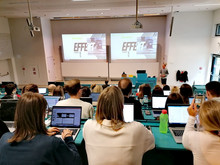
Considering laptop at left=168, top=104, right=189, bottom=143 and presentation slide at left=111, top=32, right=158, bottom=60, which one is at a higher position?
presentation slide at left=111, top=32, right=158, bottom=60

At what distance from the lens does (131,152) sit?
46.0 inches

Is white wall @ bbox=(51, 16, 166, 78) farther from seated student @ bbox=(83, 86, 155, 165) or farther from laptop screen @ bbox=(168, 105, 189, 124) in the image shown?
seated student @ bbox=(83, 86, 155, 165)

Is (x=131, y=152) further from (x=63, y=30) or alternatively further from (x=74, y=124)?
(x=63, y=30)

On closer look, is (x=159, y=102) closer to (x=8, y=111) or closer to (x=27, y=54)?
(x=8, y=111)

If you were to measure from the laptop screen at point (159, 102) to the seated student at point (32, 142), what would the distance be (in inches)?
90.6

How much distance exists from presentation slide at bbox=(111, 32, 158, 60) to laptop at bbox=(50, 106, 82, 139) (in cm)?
677

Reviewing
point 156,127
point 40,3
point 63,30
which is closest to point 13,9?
point 40,3

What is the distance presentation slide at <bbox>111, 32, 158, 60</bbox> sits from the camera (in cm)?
809

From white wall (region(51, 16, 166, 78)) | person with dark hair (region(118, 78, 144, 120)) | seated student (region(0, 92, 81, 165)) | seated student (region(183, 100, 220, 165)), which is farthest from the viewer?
white wall (region(51, 16, 166, 78))

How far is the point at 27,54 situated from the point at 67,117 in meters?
7.42

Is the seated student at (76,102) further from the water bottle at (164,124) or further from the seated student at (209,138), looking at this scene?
the seated student at (209,138)

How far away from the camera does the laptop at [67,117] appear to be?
201cm

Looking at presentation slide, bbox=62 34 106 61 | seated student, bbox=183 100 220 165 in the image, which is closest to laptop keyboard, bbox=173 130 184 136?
seated student, bbox=183 100 220 165

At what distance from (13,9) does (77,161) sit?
6656 millimetres
